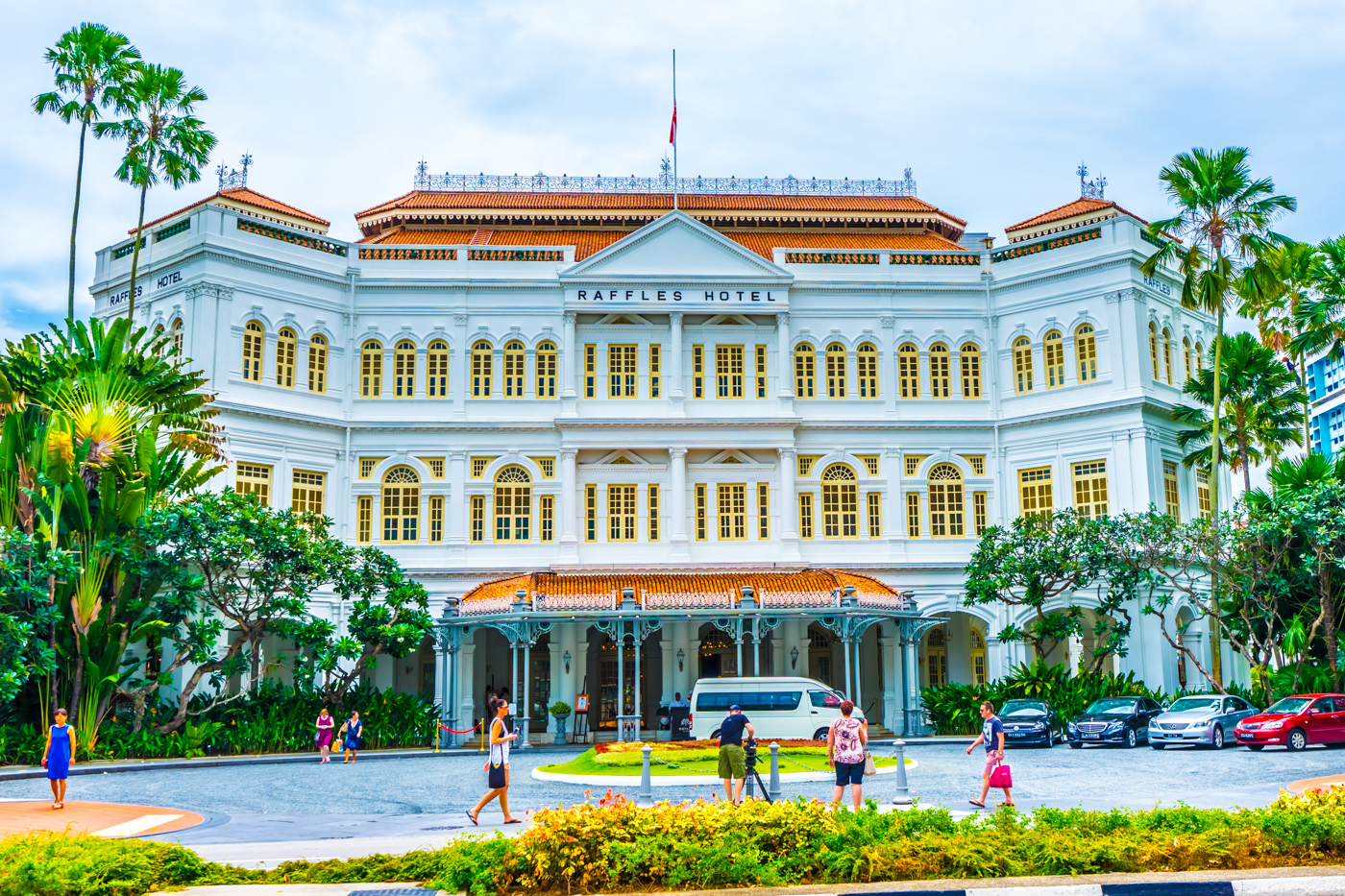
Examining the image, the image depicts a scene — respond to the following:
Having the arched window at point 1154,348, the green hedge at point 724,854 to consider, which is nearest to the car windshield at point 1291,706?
the arched window at point 1154,348

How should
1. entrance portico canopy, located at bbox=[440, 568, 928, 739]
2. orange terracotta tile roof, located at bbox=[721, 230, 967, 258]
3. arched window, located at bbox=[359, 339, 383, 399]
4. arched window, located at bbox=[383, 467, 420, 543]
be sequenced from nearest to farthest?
entrance portico canopy, located at bbox=[440, 568, 928, 739] < arched window, located at bbox=[383, 467, 420, 543] < arched window, located at bbox=[359, 339, 383, 399] < orange terracotta tile roof, located at bbox=[721, 230, 967, 258]

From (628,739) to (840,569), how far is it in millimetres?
9028

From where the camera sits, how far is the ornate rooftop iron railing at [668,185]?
45.4 m

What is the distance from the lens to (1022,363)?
40062 millimetres

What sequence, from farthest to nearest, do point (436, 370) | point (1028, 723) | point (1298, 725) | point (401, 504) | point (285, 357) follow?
point (436, 370) < point (401, 504) < point (285, 357) < point (1028, 723) < point (1298, 725)

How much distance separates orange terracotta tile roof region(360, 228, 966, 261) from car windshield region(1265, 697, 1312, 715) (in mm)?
18120

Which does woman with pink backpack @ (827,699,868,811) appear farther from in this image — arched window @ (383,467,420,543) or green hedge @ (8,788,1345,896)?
arched window @ (383,467,420,543)

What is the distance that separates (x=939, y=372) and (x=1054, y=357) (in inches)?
139

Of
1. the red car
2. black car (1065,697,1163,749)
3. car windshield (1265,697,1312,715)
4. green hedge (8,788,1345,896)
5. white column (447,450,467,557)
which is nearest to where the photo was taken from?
green hedge (8,788,1345,896)

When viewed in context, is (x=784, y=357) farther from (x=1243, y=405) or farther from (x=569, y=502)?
(x=1243, y=405)

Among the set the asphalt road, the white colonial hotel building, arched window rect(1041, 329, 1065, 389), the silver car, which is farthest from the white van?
arched window rect(1041, 329, 1065, 389)

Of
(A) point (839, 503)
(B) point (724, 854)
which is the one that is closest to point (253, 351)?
(A) point (839, 503)

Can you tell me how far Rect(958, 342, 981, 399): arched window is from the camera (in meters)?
40.6

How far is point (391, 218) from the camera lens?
144 ft
